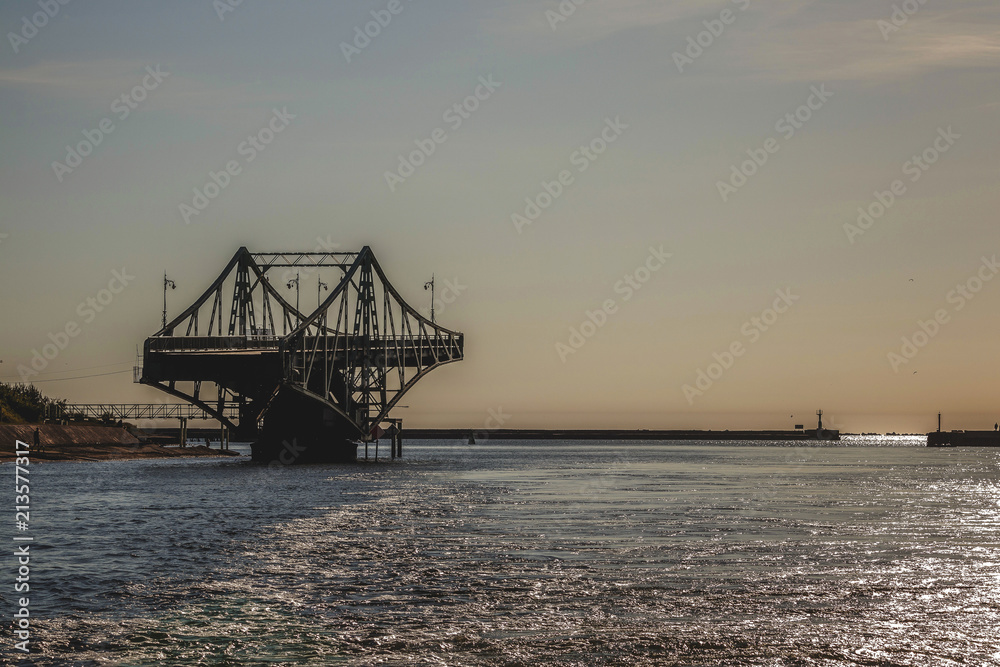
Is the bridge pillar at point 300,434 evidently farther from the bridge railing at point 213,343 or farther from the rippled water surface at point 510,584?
the rippled water surface at point 510,584

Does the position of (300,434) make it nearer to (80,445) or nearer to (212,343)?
(212,343)

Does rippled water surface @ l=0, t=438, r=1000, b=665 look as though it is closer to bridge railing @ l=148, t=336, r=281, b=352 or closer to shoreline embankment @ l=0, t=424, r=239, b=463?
bridge railing @ l=148, t=336, r=281, b=352

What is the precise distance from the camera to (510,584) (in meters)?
21.6

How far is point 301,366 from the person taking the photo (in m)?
87.6

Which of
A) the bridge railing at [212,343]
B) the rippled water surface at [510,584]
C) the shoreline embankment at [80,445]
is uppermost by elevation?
the bridge railing at [212,343]

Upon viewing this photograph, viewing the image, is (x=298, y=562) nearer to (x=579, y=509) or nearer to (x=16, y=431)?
(x=579, y=509)

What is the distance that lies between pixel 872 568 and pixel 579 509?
18.2m

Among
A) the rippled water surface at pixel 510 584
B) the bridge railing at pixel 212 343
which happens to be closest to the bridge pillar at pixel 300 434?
the bridge railing at pixel 212 343

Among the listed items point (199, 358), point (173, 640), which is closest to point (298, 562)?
point (173, 640)

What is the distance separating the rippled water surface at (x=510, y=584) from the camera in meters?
16.1

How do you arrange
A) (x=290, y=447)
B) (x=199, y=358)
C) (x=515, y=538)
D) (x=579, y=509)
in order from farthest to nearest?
(x=290, y=447) → (x=199, y=358) → (x=579, y=509) → (x=515, y=538)

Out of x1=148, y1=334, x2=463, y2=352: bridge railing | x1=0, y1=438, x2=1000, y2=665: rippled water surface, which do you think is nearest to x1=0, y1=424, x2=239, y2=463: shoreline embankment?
x1=148, y1=334, x2=463, y2=352: bridge railing

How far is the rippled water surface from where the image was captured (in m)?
16.1

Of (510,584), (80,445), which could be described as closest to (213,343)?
(80,445)
